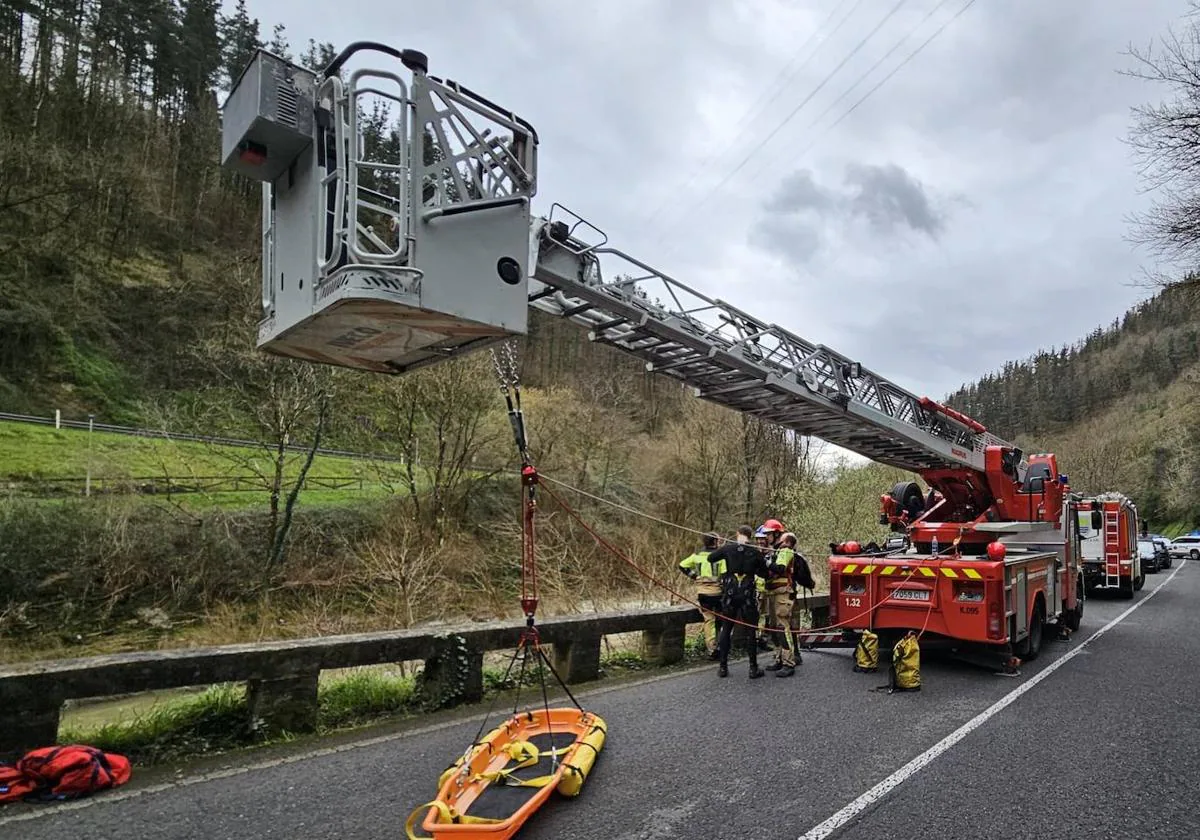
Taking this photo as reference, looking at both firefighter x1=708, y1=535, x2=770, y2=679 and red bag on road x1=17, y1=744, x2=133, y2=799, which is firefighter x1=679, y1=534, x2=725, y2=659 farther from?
red bag on road x1=17, y1=744, x2=133, y2=799

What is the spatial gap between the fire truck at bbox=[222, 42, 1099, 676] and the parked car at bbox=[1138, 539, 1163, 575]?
78.2ft

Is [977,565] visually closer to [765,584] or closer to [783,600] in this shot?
[783,600]

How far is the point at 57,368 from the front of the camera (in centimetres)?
3136

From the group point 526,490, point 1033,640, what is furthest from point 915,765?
point 1033,640

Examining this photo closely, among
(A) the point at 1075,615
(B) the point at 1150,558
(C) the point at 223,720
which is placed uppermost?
(C) the point at 223,720

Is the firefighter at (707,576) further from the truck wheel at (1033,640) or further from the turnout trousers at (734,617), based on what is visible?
the truck wheel at (1033,640)

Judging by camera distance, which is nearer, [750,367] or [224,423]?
[750,367]

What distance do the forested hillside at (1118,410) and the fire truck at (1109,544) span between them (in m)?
11.4

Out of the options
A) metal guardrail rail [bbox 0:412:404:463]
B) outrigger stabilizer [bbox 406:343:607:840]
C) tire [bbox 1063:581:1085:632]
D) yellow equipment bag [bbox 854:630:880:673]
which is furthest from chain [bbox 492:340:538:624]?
metal guardrail rail [bbox 0:412:404:463]

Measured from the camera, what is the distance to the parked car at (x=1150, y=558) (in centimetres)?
2956

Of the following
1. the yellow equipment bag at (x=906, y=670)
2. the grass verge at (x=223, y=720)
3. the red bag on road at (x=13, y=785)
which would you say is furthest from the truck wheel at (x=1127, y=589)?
the red bag on road at (x=13, y=785)

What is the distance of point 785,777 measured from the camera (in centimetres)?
493

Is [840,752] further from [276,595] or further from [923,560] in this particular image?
[276,595]

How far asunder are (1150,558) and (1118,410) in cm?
8631
